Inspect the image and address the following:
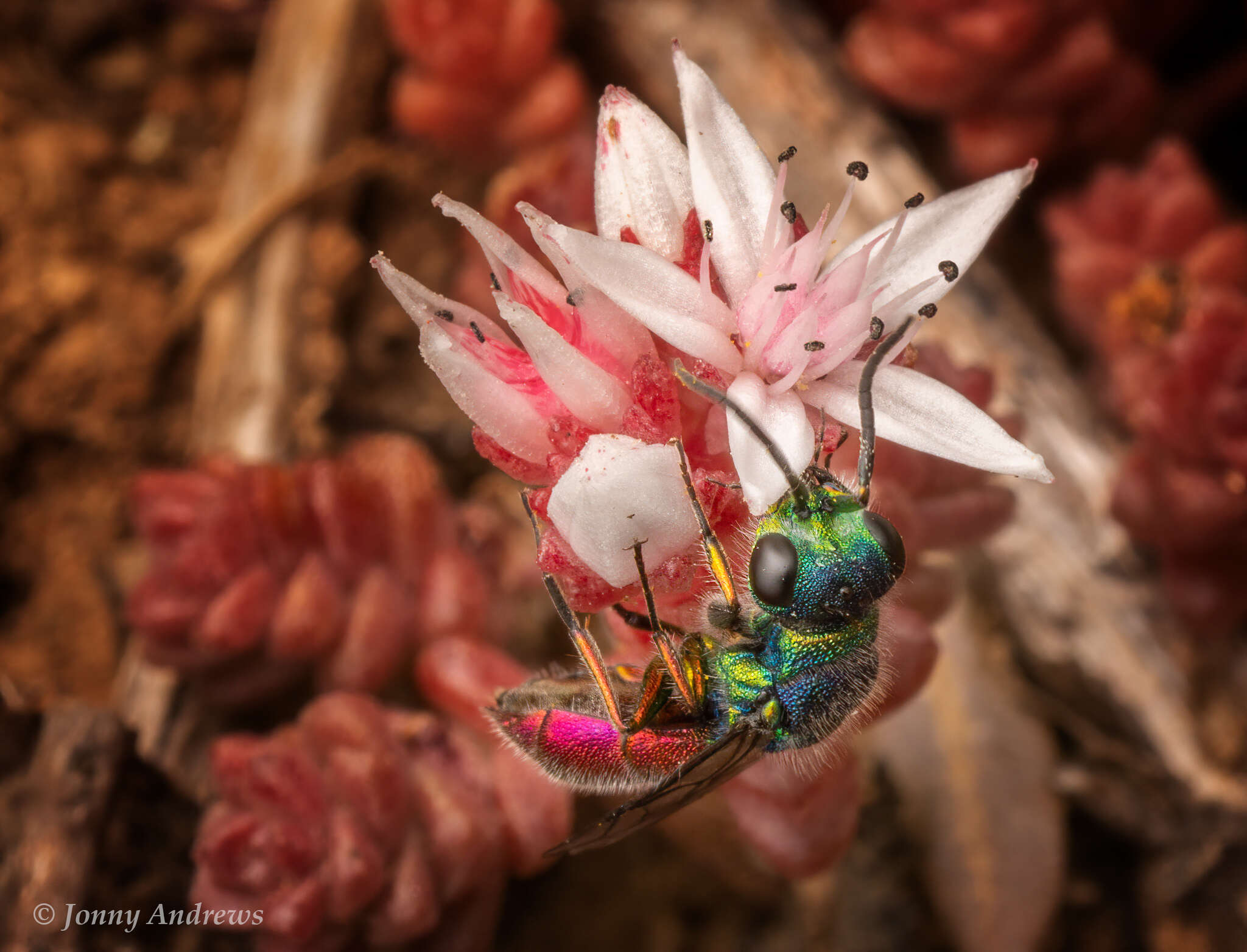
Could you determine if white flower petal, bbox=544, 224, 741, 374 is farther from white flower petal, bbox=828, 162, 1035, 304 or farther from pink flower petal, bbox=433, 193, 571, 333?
white flower petal, bbox=828, 162, 1035, 304

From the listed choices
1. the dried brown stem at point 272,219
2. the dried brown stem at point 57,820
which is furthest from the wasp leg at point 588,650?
the dried brown stem at point 272,219

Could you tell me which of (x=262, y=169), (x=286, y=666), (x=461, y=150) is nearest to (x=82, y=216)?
(x=262, y=169)

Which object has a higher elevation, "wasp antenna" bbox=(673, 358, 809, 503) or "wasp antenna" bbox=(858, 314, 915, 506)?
"wasp antenna" bbox=(858, 314, 915, 506)

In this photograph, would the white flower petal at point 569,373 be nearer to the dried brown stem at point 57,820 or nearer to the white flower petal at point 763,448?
the white flower petal at point 763,448

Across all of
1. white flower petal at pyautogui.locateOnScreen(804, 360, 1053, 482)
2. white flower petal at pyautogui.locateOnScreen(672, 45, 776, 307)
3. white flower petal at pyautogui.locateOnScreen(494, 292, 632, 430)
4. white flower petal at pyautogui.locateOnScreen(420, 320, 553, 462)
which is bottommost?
white flower petal at pyautogui.locateOnScreen(420, 320, 553, 462)

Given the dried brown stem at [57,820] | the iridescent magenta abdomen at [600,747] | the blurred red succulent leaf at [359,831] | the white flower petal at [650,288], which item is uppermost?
the white flower petal at [650,288]

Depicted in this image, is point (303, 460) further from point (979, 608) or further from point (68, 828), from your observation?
point (979, 608)

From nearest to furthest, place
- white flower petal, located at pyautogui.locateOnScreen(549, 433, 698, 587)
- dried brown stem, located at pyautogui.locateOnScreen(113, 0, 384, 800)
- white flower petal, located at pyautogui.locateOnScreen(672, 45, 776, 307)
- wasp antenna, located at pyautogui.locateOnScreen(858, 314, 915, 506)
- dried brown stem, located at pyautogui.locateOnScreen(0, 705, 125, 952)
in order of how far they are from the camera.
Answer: white flower petal, located at pyautogui.locateOnScreen(549, 433, 698, 587), wasp antenna, located at pyautogui.locateOnScreen(858, 314, 915, 506), white flower petal, located at pyautogui.locateOnScreen(672, 45, 776, 307), dried brown stem, located at pyautogui.locateOnScreen(0, 705, 125, 952), dried brown stem, located at pyautogui.locateOnScreen(113, 0, 384, 800)

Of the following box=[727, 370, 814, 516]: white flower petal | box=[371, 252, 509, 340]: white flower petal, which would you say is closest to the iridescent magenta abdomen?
box=[727, 370, 814, 516]: white flower petal
